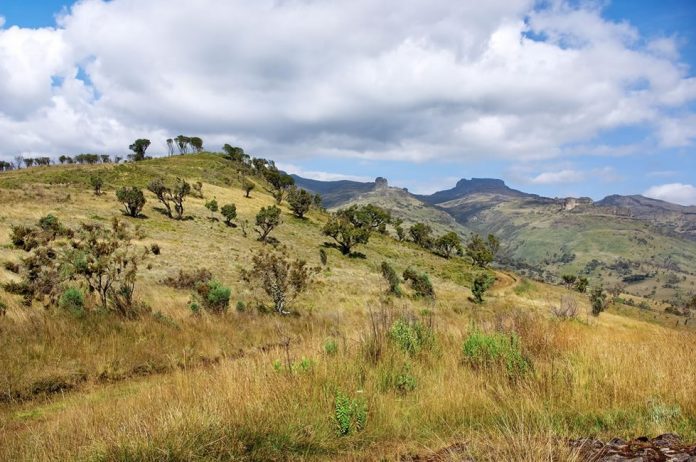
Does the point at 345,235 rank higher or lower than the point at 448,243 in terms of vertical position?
higher

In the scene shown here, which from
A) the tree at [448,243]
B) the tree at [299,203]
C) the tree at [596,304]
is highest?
the tree at [299,203]

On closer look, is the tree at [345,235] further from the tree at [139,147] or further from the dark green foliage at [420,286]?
the tree at [139,147]

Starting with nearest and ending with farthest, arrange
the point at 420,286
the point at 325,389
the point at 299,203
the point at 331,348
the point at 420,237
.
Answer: the point at 325,389 < the point at 331,348 < the point at 420,286 < the point at 299,203 < the point at 420,237

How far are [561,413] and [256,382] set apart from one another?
3.81 metres

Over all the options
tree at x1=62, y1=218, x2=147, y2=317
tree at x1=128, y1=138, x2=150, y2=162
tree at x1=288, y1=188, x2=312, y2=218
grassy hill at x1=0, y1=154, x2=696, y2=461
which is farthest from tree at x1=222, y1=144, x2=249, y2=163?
grassy hill at x1=0, y1=154, x2=696, y2=461

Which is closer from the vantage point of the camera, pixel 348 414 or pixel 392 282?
pixel 348 414

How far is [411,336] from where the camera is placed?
24.0 ft

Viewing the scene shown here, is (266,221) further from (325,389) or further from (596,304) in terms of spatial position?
(325,389)

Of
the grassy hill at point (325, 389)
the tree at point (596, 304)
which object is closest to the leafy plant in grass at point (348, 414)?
the grassy hill at point (325, 389)

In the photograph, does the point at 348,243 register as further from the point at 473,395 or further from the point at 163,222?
the point at 473,395

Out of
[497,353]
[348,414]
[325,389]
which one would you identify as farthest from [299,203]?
[348,414]

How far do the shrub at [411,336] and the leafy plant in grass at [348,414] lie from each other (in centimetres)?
227

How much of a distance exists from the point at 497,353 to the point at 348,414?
9.90 ft

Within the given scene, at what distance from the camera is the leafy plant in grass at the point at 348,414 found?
4578mm
